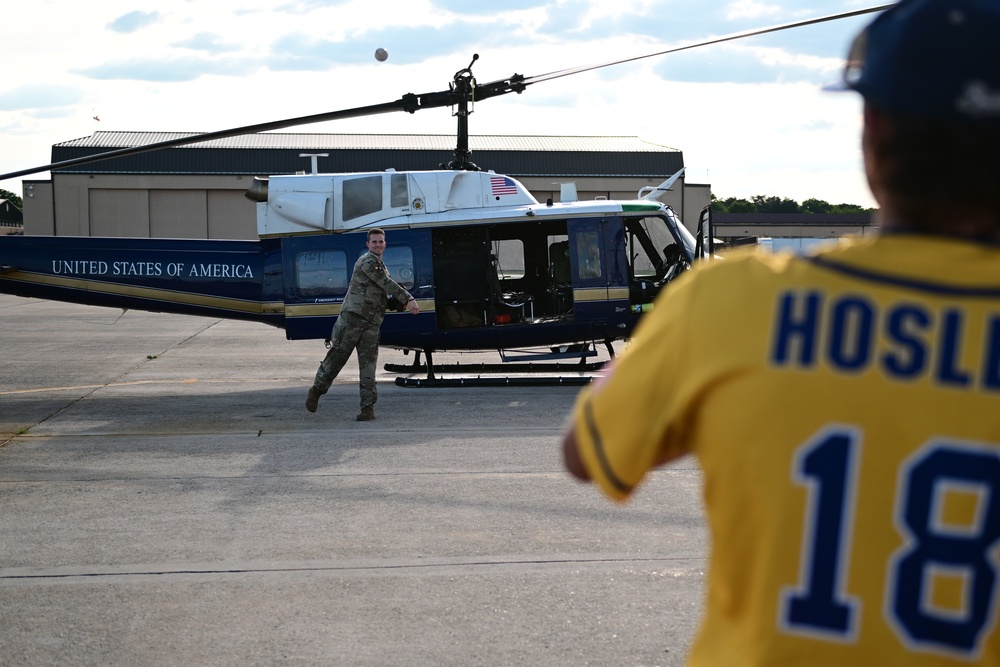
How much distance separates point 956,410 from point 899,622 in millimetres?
322

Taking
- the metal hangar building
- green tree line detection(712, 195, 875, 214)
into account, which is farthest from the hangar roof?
green tree line detection(712, 195, 875, 214)

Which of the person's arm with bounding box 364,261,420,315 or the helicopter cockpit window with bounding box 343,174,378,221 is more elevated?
the helicopter cockpit window with bounding box 343,174,378,221

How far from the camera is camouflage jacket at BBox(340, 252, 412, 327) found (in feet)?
37.2

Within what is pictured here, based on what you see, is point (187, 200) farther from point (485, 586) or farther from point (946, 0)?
point (946, 0)

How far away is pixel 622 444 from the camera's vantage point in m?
1.70

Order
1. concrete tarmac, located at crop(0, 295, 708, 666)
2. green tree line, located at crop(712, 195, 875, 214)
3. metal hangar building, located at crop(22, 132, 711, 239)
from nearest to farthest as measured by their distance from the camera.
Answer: concrete tarmac, located at crop(0, 295, 708, 666) → metal hangar building, located at crop(22, 132, 711, 239) → green tree line, located at crop(712, 195, 875, 214)

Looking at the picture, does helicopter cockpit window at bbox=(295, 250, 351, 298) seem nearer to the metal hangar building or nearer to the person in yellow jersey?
the person in yellow jersey

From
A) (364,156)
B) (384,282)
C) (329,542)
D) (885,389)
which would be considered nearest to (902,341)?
(885,389)

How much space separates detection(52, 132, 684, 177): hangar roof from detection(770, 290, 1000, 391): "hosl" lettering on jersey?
46.0m

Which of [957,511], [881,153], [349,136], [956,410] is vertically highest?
[349,136]

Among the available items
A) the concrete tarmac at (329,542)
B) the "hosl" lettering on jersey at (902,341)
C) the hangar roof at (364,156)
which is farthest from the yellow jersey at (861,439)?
the hangar roof at (364,156)

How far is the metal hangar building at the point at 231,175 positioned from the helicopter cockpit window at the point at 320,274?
32404 mm

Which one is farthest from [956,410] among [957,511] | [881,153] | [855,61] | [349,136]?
[349,136]

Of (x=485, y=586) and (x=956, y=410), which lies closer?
(x=956, y=410)
